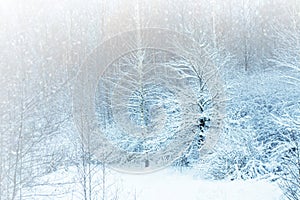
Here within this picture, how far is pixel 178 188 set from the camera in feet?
52.9

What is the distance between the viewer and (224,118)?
749 inches

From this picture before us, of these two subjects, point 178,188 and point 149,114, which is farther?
point 149,114

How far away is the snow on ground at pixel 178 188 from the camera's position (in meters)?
13.8

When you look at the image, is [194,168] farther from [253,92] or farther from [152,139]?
[253,92]

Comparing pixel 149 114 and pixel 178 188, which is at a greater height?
pixel 149 114

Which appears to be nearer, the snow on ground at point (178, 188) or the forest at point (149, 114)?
the forest at point (149, 114)

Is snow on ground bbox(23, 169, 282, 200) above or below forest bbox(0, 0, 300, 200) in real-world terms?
below

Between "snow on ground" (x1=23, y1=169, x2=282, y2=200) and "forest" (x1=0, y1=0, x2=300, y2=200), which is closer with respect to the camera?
"forest" (x1=0, y1=0, x2=300, y2=200)

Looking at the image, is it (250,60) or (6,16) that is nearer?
(6,16)

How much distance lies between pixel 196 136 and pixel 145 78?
5.13m

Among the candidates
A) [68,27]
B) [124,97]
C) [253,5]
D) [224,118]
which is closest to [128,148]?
[124,97]

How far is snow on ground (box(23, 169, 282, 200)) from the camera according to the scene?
45.2 feet

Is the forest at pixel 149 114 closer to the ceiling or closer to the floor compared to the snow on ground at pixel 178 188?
closer to the ceiling

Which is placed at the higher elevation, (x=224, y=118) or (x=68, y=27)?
(x=68, y=27)
